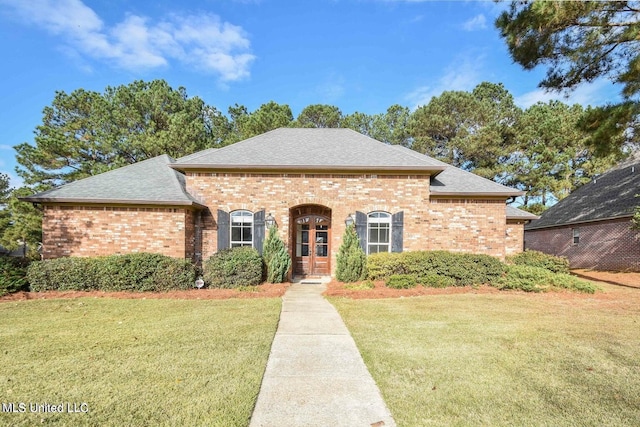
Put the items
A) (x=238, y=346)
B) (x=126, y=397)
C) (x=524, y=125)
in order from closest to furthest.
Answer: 1. (x=126, y=397)
2. (x=238, y=346)
3. (x=524, y=125)

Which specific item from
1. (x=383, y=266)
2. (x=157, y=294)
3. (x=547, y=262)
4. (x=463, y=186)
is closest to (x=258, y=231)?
(x=157, y=294)

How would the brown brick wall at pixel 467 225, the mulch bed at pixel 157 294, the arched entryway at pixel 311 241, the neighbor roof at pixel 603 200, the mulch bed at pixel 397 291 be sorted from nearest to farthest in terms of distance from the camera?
the mulch bed at pixel 157 294, the mulch bed at pixel 397 291, the brown brick wall at pixel 467 225, the arched entryway at pixel 311 241, the neighbor roof at pixel 603 200

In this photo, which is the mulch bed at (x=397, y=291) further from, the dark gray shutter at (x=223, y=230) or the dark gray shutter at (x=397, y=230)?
the dark gray shutter at (x=223, y=230)

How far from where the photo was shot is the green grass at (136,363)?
9.69 ft

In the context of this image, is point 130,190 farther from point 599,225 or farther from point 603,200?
point 603,200

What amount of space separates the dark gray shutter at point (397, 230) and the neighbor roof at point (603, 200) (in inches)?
459

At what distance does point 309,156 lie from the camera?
1165 centimetres

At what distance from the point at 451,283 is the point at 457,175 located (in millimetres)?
5427

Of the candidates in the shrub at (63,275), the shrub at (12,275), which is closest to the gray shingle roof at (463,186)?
the shrub at (63,275)

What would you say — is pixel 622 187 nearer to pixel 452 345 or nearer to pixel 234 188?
pixel 452 345

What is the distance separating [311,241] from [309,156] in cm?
337

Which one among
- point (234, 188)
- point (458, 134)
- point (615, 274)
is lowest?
point (615, 274)

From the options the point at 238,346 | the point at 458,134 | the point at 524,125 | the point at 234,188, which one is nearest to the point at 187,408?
the point at 238,346

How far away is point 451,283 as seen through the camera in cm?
949
